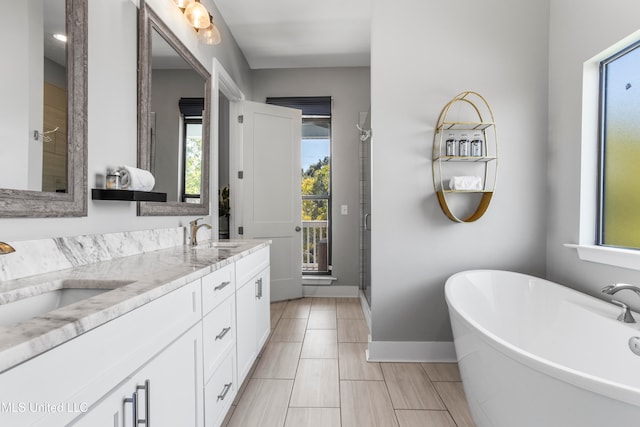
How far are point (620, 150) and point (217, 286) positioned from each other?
2395 millimetres

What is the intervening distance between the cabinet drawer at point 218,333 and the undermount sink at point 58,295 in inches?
17.5

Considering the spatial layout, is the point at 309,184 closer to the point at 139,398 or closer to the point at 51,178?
the point at 51,178

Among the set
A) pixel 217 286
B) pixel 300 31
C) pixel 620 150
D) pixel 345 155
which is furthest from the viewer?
pixel 345 155

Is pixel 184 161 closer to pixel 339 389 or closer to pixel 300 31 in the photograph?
pixel 339 389

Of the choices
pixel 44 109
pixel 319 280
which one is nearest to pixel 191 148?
pixel 44 109

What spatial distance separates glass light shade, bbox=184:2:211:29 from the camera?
2.26m

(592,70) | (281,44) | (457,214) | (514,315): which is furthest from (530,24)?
(281,44)

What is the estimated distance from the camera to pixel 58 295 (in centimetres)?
106

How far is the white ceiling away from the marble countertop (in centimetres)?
258

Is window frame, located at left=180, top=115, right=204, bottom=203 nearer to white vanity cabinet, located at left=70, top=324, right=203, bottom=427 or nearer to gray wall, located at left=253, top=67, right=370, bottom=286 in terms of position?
white vanity cabinet, located at left=70, top=324, right=203, bottom=427

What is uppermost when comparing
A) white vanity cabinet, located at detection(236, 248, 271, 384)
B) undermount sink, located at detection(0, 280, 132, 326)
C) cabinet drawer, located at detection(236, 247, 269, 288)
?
undermount sink, located at detection(0, 280, 132, 326)

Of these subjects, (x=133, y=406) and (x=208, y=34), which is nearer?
(x=133, y=406)

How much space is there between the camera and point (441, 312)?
2504 mm

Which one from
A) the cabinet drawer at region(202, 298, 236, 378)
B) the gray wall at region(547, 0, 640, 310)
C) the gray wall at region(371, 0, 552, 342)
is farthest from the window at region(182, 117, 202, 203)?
the gray wall at region(547, 0, 640, 310)
